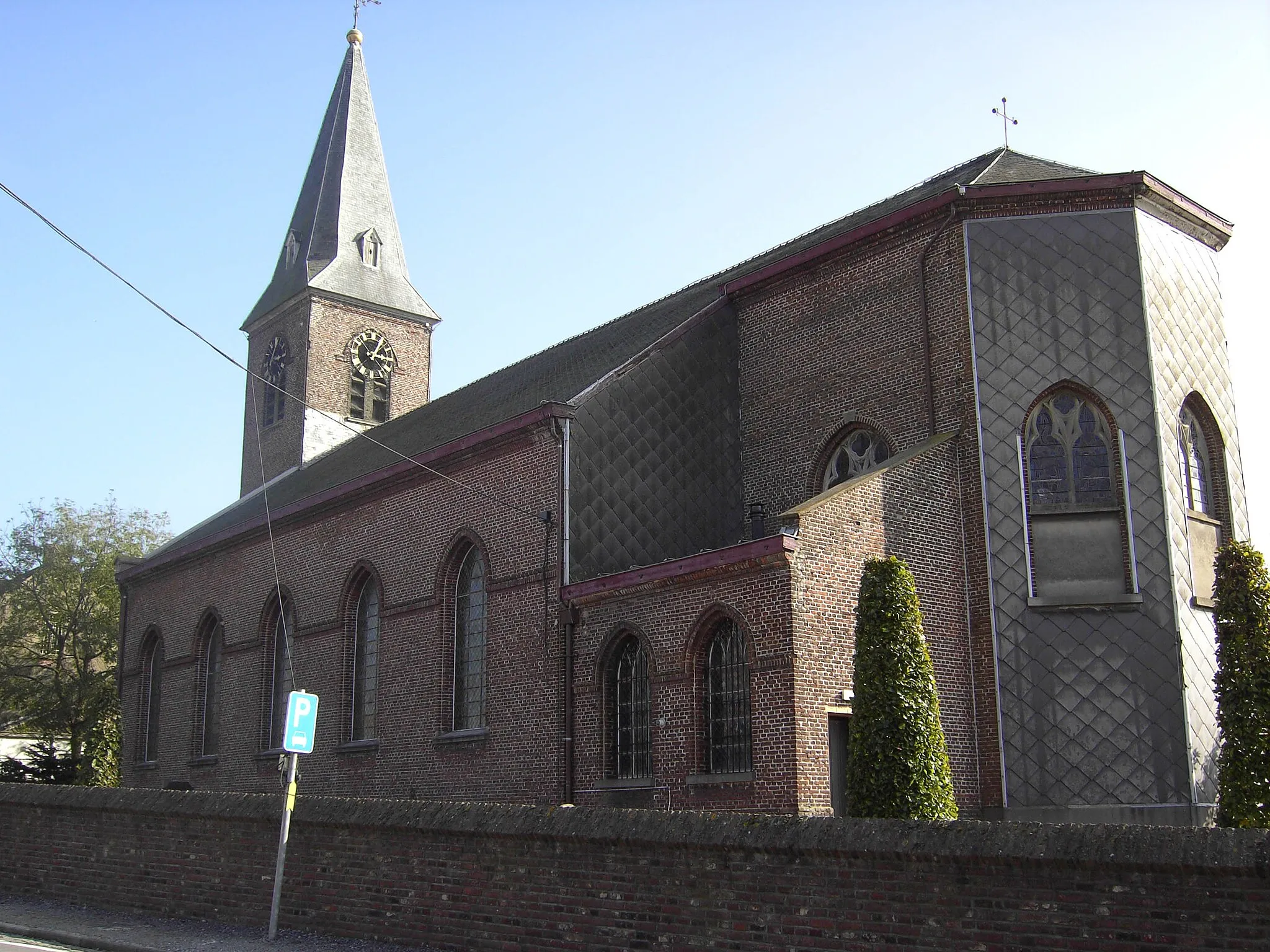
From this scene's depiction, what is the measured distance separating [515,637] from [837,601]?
212 inches

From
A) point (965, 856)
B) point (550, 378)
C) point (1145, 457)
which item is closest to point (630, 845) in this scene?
point (965, 856)

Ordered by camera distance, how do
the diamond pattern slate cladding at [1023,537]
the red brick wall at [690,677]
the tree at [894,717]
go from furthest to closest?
the diamond pattern slate cladding at [1023,537] < the red brick wall at [690,677] < the tree at [894,717]

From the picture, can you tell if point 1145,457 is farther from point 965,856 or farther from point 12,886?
point 12,886

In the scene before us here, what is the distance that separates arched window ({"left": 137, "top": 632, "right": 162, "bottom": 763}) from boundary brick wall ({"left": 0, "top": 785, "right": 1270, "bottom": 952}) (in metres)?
15.0

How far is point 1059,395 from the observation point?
1595 cm

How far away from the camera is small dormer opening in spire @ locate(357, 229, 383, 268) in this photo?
3591 cm

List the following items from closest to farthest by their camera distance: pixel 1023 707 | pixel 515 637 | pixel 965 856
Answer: pixel 965 856 < pixel 1023 707 < pixel 515 637

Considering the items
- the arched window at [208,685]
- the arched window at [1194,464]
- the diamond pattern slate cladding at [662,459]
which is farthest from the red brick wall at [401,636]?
the arched window at [1194,464]

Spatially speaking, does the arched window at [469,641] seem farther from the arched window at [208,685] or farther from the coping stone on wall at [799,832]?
the arched window at [208,685]

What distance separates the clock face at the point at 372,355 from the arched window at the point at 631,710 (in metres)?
20.1

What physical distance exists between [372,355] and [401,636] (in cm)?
1580

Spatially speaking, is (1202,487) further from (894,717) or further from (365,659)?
(365,659)

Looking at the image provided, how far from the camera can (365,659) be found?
21.9 m

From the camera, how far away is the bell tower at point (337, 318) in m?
33.5
